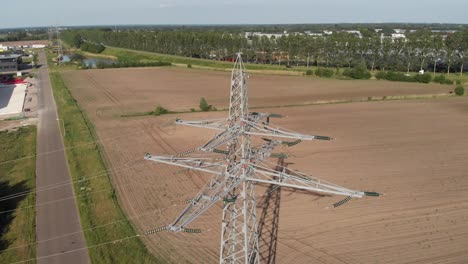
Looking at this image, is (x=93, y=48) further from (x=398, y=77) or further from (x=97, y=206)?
(x=97, y=206)

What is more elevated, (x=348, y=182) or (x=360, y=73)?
(x=360, y=73)

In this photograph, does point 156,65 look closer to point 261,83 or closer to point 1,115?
point 261,83

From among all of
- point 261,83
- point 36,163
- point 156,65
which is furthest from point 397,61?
point 36,163

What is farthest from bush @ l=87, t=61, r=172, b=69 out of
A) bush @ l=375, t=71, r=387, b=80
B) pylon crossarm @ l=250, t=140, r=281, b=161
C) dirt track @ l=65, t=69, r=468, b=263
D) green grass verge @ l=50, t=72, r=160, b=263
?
pylon crossarm @ l=250, t=140, r=281, b=161

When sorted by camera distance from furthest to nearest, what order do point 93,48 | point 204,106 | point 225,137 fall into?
point 93,48, point 204,106, point 225,137

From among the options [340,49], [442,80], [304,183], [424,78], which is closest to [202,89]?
[424,78]
